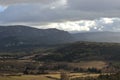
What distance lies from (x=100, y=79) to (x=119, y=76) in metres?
10.3

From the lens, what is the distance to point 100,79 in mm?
198750

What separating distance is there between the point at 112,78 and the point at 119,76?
12.5 feet

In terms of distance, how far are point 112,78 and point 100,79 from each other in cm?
694

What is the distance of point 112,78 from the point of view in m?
195

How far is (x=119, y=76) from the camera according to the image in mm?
195250
